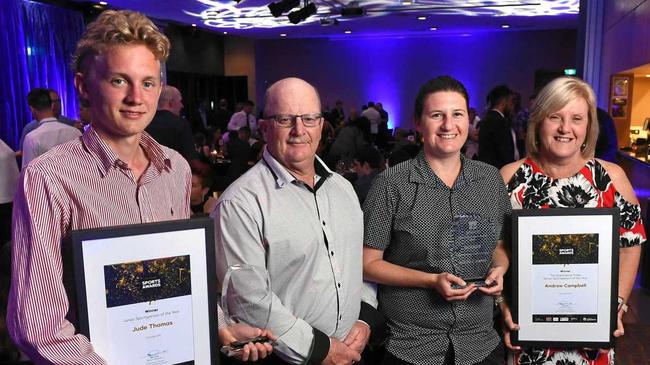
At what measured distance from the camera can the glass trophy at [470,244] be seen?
195cm

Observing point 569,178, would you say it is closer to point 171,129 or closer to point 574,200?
point 574,200

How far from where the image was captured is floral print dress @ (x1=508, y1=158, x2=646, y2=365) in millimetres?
2020

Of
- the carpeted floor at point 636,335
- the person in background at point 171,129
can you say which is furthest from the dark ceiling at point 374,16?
the carpeted floor at point 636,335

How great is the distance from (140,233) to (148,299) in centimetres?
16

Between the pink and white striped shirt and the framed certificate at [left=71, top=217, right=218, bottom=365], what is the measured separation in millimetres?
49

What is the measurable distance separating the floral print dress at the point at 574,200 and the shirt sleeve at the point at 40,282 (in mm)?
1449

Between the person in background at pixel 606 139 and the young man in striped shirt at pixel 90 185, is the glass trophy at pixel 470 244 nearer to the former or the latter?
the young man in striped shirt at pixel 90 185

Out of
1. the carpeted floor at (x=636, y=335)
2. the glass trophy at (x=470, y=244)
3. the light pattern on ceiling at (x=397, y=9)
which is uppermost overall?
the light pattern on ceiling at (x=397, y=9)

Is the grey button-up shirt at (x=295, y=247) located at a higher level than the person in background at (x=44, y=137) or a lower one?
lower

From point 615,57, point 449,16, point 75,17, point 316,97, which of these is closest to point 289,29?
point 449,16

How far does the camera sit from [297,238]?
179cm

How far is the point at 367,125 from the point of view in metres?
12.0

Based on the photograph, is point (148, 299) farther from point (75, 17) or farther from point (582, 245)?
point (75, 17)

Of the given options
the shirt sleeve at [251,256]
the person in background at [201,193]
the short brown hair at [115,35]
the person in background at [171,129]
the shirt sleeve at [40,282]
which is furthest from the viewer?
the person in background at [171,129]
